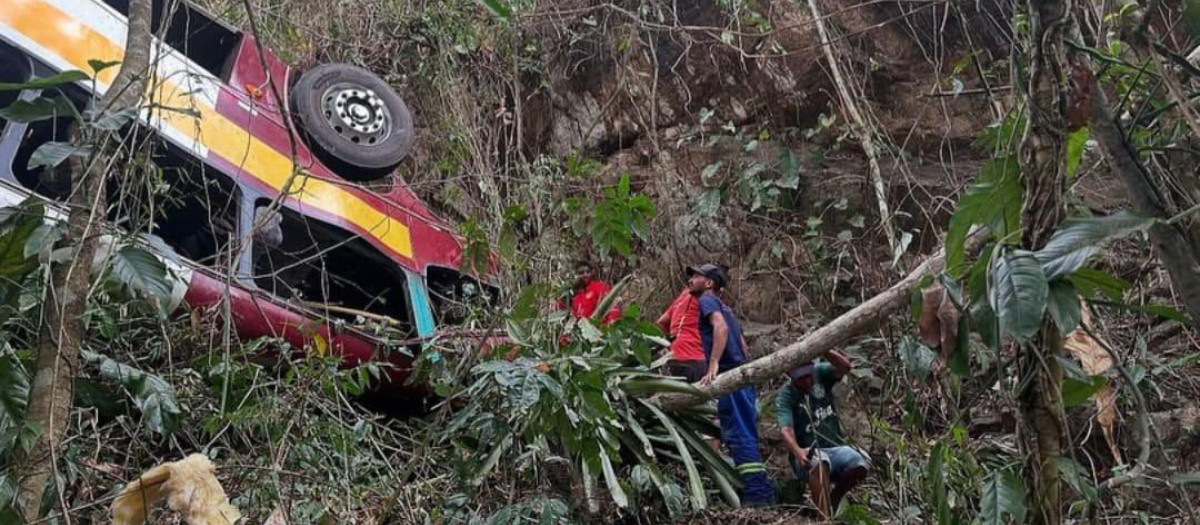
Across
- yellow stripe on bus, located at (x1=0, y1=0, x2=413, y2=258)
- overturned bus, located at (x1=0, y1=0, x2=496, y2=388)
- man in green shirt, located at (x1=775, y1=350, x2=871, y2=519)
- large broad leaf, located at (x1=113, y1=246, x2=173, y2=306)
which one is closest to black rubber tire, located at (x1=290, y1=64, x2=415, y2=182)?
overturned bus, located at (x1=0, y1=0, x2=496, y2=388)

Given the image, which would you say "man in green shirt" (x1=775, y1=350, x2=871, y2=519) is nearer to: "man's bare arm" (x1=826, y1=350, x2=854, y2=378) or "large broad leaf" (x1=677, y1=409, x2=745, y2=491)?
"man's bare arm" (x1=826, y1=350, x2=854, y2=378)

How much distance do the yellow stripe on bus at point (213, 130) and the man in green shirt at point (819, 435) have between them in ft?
7.26

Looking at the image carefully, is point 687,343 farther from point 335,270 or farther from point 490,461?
point 335,270

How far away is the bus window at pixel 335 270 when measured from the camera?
475 cm

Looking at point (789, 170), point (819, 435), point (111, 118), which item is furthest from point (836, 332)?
point (789, 170)

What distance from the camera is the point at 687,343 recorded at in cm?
472

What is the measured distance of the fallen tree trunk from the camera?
2797 millimetres

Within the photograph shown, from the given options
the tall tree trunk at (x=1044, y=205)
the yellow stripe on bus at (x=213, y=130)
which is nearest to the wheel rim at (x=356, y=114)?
the yellow stripe on bus at (x=213, y=130)

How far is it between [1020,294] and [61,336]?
1.87m

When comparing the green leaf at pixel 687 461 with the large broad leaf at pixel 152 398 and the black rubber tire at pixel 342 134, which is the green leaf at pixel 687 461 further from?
the black rubber tire at pixel 342 134

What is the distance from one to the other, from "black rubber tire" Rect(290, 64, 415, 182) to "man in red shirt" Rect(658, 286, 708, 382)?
1.88 metres

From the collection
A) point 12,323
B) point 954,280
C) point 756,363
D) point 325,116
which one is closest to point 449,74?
point 325,116

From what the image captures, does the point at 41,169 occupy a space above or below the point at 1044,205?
below

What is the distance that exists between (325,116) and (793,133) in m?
4.03
